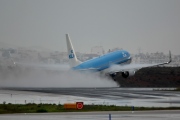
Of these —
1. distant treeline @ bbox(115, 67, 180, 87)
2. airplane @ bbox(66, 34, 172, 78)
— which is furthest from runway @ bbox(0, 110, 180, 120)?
distant treeline @ bbox(115, 67, 180, 87)

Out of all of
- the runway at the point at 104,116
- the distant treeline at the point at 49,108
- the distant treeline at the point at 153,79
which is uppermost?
the distant treeline at the point at 153,79

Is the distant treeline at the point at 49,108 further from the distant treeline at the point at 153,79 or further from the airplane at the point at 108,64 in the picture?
the distant treeline at the point at 153,79

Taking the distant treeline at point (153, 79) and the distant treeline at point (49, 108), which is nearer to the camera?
the distant treeline at point (49, 108)

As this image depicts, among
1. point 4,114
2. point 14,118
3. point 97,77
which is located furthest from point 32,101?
point 97,77

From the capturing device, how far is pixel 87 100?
297ft

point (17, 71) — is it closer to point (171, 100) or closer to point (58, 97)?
point (58, 97)

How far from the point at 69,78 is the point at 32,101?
49.6 meters

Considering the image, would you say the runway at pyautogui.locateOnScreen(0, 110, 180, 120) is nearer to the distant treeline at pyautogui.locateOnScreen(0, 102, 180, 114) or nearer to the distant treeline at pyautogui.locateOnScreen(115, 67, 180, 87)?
the distant treeline at pyautogui.locateOnScreen(0, 102, 180, 114)

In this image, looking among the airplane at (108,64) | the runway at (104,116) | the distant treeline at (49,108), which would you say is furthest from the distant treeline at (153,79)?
the runway at (104,116)

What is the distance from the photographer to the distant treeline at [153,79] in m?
156

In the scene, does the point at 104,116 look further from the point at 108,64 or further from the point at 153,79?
the point at 153,79

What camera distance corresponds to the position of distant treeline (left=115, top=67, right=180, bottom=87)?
6152 inches

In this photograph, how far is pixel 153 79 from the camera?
164250 mm

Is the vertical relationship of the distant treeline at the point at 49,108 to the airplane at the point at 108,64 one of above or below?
below
